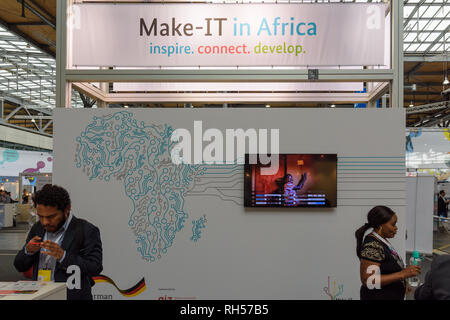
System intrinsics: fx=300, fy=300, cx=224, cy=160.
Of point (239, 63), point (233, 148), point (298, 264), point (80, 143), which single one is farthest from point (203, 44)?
point (298, 264)

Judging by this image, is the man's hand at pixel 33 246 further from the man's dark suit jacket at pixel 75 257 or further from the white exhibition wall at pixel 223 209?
the white exhibition wall at pixel 223 209

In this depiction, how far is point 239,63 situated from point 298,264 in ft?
8.61

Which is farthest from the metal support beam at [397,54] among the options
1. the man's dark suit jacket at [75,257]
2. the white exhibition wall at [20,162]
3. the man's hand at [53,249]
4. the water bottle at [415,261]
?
the white exhibition wall at [20,162]

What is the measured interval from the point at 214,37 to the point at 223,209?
219cm

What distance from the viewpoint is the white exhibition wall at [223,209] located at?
3666mm

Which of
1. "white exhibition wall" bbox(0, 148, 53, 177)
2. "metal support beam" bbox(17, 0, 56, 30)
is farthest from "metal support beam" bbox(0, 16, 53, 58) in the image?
"white exhibition wall" bbox(0, 148, 53, 177)

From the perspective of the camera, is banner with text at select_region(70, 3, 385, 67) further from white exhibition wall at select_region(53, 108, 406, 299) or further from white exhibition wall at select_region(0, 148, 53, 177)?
white exhibition wall at select_region(0, 148, 53, 177)

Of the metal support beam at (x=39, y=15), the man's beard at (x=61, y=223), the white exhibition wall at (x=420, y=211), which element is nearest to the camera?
the man's beard at (x=61, y=223)

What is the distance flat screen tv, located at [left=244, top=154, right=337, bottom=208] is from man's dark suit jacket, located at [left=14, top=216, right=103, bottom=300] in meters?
1.79

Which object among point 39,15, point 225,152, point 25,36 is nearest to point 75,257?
point 225,152

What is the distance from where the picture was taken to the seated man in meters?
2.31

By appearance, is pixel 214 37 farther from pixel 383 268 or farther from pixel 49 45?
pixel 49 45

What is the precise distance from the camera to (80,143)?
3758 mm

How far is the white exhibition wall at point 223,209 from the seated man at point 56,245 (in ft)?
4.20
